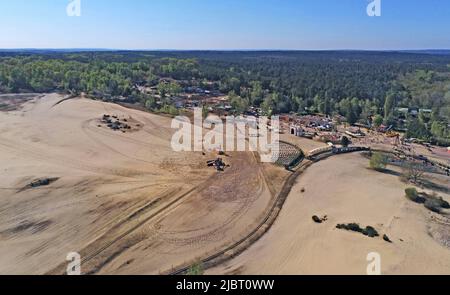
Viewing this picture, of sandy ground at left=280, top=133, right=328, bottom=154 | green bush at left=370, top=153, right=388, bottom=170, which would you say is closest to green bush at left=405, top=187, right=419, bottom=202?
green bush at left=370, top=153, right=388, bottom=170

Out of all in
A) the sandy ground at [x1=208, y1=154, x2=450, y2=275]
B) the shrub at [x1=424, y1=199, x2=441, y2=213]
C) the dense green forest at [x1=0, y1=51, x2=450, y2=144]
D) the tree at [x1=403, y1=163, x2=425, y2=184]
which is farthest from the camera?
the dense green forest at [x1=0, y1=51, x2=450, y2=144]

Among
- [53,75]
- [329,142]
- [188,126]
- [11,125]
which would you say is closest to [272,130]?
[329,142]

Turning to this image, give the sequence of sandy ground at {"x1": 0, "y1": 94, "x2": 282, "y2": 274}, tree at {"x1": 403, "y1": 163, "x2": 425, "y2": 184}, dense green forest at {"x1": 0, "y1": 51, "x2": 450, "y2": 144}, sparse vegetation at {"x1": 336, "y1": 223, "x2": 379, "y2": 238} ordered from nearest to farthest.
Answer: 1. sandy ground at {"x1": 0, "y1": 94, "x2": 282, "y2": 274}
2. sparse vegetation at {"x1": 336, "y1": 223, "x2": 379, "y2": 238}
3. tree at {"x1": 403, "y1": 163, "x2": 425, "y2": 184}
4. dense green forest at {"x1": 0, "y1": 51, "x2": 450, "y2": 144}

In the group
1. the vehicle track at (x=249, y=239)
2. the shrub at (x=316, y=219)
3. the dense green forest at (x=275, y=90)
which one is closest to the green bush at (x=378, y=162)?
the vehicle track at (x=249, y=239)

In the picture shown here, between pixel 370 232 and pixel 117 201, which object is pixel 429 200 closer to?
pixel 370 232

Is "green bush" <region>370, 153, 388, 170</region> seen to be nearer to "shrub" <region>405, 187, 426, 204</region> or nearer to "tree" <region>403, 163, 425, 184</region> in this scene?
"tree" <region>403, 163, 425, 184</region>

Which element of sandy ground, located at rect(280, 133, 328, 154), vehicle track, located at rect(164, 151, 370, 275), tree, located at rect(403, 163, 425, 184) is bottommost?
vehicle track, located at rect(164, 151, 370, 275)

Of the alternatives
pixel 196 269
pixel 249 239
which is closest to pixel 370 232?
pixel 249 239

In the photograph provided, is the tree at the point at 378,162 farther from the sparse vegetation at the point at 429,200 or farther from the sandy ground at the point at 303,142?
the sandy ground at the point at 303,142
